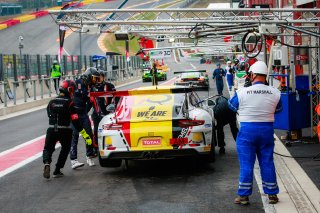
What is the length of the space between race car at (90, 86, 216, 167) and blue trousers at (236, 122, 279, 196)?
93.5 inches

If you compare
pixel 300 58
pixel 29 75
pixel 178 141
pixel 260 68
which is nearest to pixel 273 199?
pixel 260 68

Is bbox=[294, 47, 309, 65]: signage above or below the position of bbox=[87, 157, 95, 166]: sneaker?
above

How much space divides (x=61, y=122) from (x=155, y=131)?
1.70 m

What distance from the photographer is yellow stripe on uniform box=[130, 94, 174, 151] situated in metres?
10.6

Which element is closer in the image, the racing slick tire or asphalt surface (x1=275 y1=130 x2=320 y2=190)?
asphalt surface (x1=275 y1=130 x2=320 y2=190)

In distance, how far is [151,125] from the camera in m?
10.7

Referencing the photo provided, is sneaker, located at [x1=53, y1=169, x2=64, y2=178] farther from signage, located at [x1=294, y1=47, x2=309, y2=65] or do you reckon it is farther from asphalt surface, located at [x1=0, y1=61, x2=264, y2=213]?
signage, located at [x1=294, y1=47, x2=309, y2=65]

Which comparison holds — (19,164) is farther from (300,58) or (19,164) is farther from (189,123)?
(300,58)

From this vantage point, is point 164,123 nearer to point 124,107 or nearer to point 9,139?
point 124,107

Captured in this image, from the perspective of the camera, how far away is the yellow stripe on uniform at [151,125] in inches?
416

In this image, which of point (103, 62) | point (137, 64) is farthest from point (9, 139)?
point (137, 64)

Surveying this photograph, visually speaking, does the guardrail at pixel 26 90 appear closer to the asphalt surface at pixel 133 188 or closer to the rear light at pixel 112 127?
the asphalt surface at pixel 133 188

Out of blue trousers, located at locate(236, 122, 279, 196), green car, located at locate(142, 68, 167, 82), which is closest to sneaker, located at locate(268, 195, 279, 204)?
blue trousers, located at locate(236, 122, 279, 196)

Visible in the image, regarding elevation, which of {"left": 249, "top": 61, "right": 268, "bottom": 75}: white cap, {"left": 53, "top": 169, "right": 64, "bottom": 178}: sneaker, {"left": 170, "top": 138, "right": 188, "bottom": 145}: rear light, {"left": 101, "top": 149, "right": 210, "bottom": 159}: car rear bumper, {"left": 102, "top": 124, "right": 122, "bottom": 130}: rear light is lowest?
{"left": 53, "top": 169, "right": 64, "bottom": 178}: sneaker
